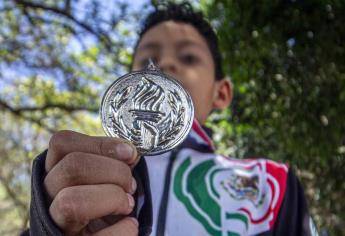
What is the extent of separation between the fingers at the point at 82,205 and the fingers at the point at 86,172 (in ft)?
0.05

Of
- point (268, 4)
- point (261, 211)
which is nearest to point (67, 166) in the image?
point (261, 211)

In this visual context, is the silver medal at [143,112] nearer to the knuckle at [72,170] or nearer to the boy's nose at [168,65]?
the knuckle at [72,170]

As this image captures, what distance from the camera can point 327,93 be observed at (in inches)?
67.2

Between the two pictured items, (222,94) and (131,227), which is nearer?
(131,227)

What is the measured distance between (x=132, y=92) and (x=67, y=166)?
8.0 inches

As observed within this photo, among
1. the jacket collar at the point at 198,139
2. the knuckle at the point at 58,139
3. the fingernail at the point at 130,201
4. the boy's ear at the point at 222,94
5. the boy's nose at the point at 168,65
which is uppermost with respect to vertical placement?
the boy's nose at the point at 168,65

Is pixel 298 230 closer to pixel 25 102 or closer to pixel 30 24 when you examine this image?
pixel 30 24

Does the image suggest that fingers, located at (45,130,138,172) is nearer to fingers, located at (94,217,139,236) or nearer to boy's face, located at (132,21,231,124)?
fingers, located at (94,217,139,236)

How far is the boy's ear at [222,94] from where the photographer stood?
5.44ft

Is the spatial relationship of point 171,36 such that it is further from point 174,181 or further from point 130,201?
point 130,201

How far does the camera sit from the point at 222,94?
168cm

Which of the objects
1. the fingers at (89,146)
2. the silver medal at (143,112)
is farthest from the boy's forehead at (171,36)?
the fingers at (89,146)

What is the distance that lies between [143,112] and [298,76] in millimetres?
1071

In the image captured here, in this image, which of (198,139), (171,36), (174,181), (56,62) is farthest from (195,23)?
(56,62)
